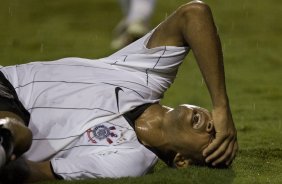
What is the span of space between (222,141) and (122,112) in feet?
0.86

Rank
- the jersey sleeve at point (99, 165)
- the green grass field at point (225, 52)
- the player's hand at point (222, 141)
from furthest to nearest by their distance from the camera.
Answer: the green grass field at point (225, 52) < the player's hand at point (222, 141) < the jersey sleeve at point (99, 165)

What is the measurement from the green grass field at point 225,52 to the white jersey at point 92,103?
6cm

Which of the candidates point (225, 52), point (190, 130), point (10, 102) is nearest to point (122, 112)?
point (190, 130)

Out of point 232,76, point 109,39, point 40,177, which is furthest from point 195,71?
point 40,177

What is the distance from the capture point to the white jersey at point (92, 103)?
175cm

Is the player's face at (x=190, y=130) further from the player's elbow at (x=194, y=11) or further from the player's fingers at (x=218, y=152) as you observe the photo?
the player's elbow at (x=194, y=11)

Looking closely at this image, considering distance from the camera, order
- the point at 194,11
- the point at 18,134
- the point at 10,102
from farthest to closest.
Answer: the point at 194,11 < the point at 10,102 < the point at 18,134

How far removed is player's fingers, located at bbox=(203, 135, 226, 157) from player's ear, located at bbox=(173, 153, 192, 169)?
61mm

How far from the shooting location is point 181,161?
1928 mm

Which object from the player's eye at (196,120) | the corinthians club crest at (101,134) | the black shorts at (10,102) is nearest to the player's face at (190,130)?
the player's eye at (196,120)

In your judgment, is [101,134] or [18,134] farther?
[101,134]

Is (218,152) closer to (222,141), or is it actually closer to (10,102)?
(222,141)

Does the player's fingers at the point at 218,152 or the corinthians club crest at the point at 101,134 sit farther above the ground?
the corinthians club crest at the point at 101,134

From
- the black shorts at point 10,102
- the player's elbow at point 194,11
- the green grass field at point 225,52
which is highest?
the player's elbow at point 194,11
